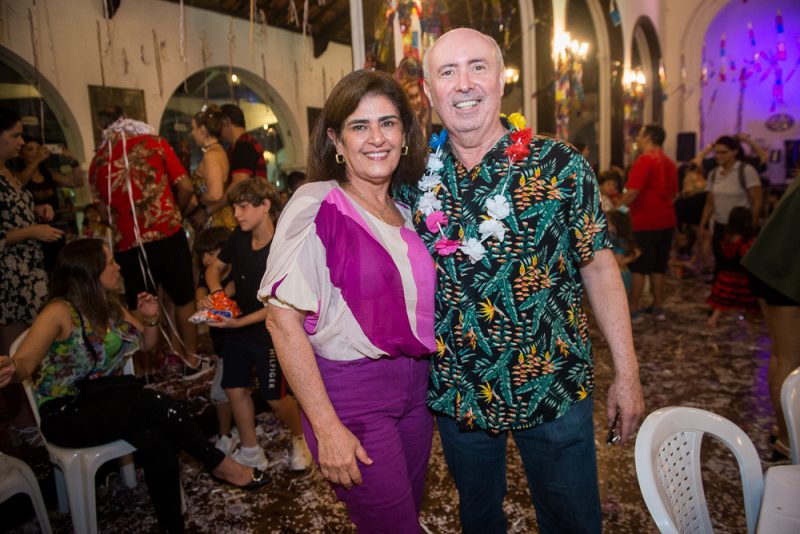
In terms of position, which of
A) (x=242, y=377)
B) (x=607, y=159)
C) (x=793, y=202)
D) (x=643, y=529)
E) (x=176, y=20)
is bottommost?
(x=643, y=529)

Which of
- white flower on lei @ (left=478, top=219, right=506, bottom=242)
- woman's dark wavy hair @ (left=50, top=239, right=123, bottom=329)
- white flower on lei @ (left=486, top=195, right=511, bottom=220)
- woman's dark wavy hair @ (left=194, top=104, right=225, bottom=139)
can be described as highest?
woman's dark wavy hair @ (left=194, top=104, right=225, bottom=139)

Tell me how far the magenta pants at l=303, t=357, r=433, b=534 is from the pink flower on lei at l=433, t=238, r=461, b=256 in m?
0.32

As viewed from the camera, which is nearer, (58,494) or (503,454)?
(503,454)

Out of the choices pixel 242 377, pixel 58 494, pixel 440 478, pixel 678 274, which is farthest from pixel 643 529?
pixel 678 274

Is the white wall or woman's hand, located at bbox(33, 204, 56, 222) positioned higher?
the white wall

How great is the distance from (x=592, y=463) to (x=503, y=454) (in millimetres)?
254

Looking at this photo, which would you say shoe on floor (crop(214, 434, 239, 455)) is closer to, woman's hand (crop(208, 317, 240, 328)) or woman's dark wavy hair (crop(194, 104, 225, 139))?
woman's hand (crop(208, 317, 240, 328))

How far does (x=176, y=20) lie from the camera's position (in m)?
4.88

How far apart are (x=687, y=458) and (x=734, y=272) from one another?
391 cm

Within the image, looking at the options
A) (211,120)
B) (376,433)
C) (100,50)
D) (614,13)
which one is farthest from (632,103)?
(376,433)

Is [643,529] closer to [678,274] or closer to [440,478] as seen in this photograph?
[440,478]

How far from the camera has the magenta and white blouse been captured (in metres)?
1.21

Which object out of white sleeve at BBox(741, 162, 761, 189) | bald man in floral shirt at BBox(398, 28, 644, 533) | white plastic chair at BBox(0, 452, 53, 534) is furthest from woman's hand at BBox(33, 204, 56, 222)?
white sleeve at BBox(741, 162, 761, 189)

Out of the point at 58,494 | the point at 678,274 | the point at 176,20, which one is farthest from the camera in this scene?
the point at 678,274
